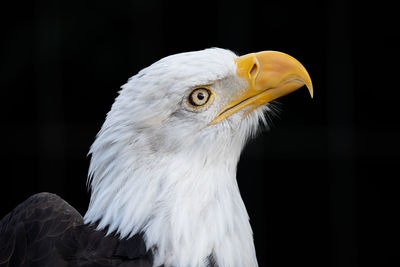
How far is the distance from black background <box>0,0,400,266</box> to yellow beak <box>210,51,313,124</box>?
8.71ft

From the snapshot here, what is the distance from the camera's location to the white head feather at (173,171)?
210 cm

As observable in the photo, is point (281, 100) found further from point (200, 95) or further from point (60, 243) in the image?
point (60, 243)

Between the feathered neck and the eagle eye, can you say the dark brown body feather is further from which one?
the eagle eye

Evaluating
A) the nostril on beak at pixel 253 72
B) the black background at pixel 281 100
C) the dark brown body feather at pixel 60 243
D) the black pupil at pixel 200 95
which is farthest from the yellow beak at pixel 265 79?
the black background at pixel 281 100

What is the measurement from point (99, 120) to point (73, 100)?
296mm

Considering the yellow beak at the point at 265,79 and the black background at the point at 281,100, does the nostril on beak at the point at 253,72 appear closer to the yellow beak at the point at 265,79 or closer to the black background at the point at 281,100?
the yellow beak at the point at 265,79

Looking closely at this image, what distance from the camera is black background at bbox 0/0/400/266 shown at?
5.02m

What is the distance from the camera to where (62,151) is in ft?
16.5

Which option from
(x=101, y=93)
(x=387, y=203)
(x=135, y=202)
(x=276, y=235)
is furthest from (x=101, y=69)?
(x=135, y=202)

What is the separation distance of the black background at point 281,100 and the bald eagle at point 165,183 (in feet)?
8.91

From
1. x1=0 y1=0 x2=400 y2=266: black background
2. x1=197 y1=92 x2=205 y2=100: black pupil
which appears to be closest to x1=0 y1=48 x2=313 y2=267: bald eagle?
x1=197 y1=92 x2=205 y2=100: black pupil

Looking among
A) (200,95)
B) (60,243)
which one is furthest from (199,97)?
(60,243)

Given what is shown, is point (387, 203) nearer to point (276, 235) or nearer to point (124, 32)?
point (276, 235)

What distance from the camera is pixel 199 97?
7.30 feet
